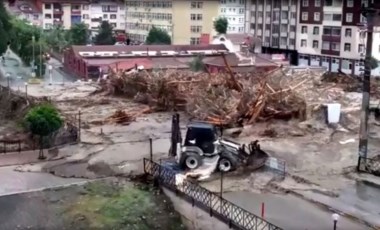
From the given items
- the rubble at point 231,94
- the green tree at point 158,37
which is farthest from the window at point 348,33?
the rubble at point 231,94

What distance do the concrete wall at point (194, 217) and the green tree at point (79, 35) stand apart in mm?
42867

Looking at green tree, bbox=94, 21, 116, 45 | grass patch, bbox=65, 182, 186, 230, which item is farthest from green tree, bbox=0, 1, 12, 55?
green tree, bbox=94, 21, 116, 45

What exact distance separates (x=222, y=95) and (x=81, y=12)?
4443cm

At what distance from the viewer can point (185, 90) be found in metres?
21.4

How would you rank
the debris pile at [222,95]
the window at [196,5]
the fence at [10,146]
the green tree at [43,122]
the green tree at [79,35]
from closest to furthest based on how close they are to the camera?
1. the green tree at [43,122]
2. the fence at [10,146]
3. the debris pile at [222,95]
4. the window at [196,5]
5. the green tree at [79,35]

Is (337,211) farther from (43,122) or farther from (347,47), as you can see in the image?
(347,47)

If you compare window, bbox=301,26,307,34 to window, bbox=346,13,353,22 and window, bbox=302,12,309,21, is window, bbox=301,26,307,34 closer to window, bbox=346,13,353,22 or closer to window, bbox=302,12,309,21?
window, bbox=302,12,309,21

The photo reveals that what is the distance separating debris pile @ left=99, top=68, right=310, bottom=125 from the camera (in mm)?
18225

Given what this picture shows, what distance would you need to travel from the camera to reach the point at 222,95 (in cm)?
1948

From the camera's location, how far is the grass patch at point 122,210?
10320mm

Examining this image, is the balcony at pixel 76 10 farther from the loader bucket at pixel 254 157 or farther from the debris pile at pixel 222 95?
the loader bucket at pixel 254 157

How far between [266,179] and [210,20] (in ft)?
134

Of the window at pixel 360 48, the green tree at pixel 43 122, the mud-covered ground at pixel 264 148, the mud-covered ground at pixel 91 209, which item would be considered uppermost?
the window at pixel 360 48

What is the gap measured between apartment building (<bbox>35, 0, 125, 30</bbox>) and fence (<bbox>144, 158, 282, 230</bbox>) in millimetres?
49126
